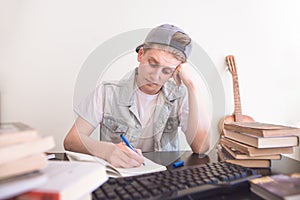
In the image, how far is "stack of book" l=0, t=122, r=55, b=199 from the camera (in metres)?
0.32

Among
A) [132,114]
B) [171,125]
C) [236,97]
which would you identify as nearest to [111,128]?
[132,114]

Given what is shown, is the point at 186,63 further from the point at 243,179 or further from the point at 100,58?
the point at 243,179

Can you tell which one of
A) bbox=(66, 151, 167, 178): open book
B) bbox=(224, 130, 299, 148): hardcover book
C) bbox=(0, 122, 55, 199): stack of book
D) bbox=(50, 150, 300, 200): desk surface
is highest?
bbox=(0, 122, 55, 199): stack of book

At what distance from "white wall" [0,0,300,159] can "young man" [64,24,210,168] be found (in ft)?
1.11

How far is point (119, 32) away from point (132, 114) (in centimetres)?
49

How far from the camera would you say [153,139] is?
97 cm

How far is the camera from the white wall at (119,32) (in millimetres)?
1161

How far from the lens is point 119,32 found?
1.24 m

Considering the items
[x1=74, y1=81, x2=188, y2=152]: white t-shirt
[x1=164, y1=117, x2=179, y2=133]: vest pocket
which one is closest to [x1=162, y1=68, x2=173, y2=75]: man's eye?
[x1=74, y1=81, x2=188, y2=152]: white t-shirt

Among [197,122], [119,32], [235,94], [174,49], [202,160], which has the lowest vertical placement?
[202,160]

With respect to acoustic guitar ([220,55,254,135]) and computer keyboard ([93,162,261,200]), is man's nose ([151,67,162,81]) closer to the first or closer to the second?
computer keyboard ([93,162,261,200])

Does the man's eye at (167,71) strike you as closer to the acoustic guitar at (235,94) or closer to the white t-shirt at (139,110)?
the white t-shirt at (139,110)

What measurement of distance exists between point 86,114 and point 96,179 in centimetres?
50

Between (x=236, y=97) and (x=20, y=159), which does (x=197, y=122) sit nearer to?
(x=236, y=97)
